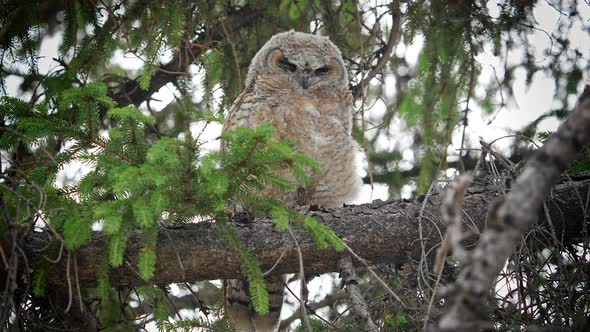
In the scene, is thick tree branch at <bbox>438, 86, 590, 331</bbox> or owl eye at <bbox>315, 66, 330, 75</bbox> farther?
owl eye at <bbox>315, 66, 330, 75</bbox>

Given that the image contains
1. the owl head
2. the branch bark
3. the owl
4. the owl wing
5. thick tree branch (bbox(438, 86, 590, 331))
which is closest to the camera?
thick tree branch (bbox(438, 86, 590, 331))

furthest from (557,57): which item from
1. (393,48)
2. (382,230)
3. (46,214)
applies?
(46,214)

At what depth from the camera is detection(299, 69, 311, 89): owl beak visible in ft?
13.0

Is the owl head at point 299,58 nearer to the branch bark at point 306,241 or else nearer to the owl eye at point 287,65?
the owl eye at point 287,65

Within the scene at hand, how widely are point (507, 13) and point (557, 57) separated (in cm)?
45

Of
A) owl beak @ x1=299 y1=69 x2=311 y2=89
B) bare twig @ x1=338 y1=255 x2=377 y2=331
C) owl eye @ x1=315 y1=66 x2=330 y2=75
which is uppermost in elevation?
owl eye @ x1=315 y1=66 x2=330 y2=75

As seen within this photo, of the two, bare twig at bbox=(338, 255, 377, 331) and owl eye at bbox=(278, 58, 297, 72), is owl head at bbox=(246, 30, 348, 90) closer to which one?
owl eye at bbox=(278, 58, 297, 72)

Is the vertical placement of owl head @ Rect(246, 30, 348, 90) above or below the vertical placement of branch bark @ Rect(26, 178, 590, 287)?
above

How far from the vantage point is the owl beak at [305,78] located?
3.97 m

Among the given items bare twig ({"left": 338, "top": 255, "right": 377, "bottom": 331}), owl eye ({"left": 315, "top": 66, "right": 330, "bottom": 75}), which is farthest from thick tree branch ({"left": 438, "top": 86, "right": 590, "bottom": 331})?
owl eye ({"left": 315, "top": 66, "right": 330, "bottom": 75})

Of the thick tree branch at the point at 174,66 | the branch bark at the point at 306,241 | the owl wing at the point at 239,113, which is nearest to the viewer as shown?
the branch bark at the point at 306,241

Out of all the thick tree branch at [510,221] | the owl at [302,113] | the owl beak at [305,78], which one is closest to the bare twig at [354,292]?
the owl at [302,113]

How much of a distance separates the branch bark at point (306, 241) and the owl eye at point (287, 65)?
1660mm

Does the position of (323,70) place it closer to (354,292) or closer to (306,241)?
(306,241)
